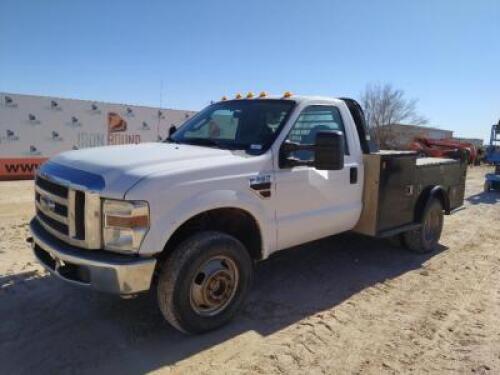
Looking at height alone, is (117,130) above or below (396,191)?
above

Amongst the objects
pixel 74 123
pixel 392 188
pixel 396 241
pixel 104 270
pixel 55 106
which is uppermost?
pixel 55 106

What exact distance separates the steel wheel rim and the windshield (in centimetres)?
104

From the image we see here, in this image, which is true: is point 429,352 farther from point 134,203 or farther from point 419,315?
point 134,203

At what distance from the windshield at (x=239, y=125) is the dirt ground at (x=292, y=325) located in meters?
1.58

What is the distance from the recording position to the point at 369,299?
14.1ft

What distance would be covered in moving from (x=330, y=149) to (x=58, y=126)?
12681mm

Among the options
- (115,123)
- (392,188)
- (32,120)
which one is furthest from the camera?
(115,123)

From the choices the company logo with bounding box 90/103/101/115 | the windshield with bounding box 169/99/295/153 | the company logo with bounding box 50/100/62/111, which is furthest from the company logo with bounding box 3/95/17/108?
the windshield with bounding box 169/99/295/153

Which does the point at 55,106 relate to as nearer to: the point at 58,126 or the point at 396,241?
the point at 58,126

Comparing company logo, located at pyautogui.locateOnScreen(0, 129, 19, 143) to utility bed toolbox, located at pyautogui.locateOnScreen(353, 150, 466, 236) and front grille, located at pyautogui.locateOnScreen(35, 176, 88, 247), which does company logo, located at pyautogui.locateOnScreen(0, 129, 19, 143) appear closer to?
front grille, located at pyautogui.locateOnScreen(35, 176, 88, 247)

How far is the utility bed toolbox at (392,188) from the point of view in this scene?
483cm

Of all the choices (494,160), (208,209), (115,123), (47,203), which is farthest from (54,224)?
(494,160)

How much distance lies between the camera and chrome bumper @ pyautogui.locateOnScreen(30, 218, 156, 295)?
2.88 metres

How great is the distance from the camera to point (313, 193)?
13.6ft
